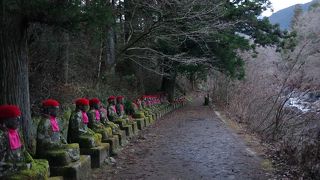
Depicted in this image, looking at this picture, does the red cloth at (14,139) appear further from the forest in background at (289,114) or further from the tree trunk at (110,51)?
the tree trunk at (110,51)

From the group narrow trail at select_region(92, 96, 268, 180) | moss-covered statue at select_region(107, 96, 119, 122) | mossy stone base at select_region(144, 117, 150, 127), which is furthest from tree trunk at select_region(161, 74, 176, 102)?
moss-covered statue at select_region(107, 96, 119, 122)

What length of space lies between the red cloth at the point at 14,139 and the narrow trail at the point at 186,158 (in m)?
2.69

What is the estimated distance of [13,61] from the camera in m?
7.23

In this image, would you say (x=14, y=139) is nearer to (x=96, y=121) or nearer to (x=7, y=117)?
(x=7, y=117)

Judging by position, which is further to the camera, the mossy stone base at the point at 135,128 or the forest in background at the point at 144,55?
the mossy stone base at the point at 135,128

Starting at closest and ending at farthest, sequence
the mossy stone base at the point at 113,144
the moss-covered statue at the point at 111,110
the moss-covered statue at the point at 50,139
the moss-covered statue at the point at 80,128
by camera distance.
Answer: the moss-covered statue at the point at 50,139, the moss-covered statue at the point at 80,128, the mossy stone base at the point at 113,144, the moss-covered statue at the point at 111,110

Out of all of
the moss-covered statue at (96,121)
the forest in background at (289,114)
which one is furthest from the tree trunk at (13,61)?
the forest in background at (289,114)

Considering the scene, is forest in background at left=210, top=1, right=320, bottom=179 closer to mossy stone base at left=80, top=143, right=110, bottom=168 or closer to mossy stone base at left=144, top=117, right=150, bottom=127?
mossy stone base at left=80, top=143, right=110, bottom=168

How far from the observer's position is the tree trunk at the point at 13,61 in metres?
7.11

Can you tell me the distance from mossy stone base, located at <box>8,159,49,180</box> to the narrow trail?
213 cm

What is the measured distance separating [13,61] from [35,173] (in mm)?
2851

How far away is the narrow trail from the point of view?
7.71m

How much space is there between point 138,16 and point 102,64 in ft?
9.99

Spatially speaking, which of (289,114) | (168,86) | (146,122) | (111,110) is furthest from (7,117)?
(168,86)
